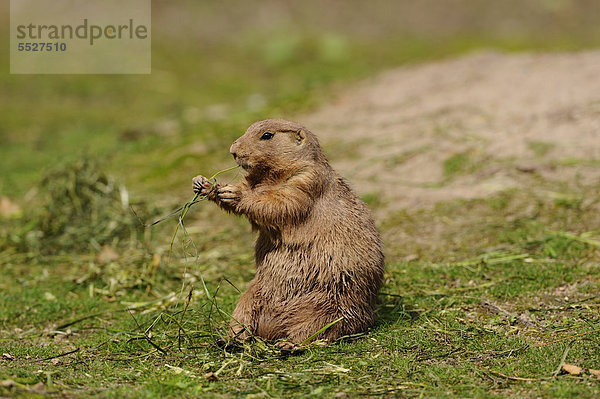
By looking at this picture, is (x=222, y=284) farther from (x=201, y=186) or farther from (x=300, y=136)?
(x=300, y=136)

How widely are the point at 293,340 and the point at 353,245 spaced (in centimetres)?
81

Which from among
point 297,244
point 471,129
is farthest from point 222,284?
point 471,129

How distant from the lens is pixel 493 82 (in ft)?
36.1

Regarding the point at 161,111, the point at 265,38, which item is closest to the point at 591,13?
the point at 265,38

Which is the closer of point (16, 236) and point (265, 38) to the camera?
point (16, 236)

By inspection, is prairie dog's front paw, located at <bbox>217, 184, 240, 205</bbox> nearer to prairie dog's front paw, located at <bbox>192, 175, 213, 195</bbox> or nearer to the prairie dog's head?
prairie dog's front paw, located at <bbox>192, 175, 213, 195</bbox>

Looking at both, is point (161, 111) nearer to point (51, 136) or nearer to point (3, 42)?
point (51, 136)

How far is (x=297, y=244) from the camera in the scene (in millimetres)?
5203

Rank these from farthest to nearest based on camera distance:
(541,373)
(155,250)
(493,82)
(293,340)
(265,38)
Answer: (265,38) < (493,82) < (155,250) < (293,340) < (541,373)

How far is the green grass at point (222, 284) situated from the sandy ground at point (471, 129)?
0.71 ft

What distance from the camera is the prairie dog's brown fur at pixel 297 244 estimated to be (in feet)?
16.9

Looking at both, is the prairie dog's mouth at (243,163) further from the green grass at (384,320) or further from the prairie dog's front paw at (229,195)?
the green grass at (384,320)

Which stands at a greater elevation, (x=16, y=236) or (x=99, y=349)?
(x=16, y=236)

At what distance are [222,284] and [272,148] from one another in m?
2.04
